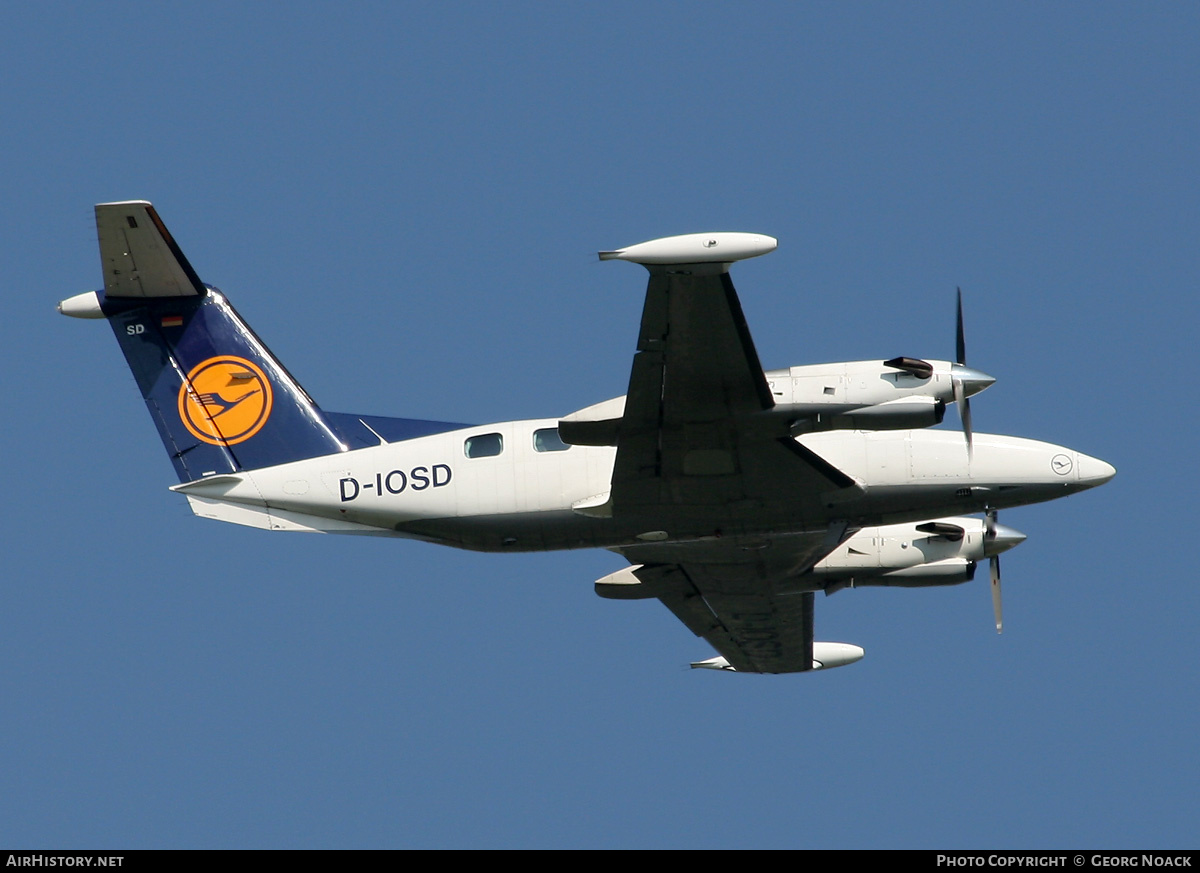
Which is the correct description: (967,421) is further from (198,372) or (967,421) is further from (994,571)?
(198,372)

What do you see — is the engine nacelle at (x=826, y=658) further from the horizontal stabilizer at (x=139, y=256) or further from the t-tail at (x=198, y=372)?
the horizontal stabilizer at (x=139, y=256)

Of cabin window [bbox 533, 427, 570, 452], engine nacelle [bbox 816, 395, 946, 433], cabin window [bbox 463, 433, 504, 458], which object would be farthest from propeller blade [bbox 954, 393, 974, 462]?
cabin window [bbox 463, 433, 504, 458]

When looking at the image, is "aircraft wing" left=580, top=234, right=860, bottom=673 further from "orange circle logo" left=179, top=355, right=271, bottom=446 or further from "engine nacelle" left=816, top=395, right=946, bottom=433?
"orange circle logo" left=179, top=355, right=271, bottom=446

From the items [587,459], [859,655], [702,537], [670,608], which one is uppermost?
[587,459]

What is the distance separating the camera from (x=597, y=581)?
2705cm

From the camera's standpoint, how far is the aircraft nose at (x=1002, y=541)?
26391 mm

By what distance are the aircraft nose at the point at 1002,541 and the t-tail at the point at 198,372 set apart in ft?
40.0

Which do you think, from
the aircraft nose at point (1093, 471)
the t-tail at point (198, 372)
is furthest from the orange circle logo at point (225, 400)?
the aircraft nose at point (1093, 471)

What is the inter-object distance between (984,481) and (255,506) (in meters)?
12.4

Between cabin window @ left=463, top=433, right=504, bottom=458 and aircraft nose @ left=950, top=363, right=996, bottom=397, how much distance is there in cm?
751

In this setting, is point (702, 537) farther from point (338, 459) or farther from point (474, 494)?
point (338, 459)

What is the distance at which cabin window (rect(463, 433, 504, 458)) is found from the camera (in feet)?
77.0

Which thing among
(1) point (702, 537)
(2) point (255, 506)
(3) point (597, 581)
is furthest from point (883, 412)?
(2) point (255, 506)
